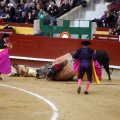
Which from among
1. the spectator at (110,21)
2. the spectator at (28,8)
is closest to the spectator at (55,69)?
the spectator at (110,21)

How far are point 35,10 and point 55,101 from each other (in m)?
13.1

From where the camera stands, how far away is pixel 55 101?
1152 cm

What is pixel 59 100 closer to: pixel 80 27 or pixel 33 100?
pixel 33 100

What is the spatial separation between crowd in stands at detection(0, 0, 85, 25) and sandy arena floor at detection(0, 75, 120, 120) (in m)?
8.02

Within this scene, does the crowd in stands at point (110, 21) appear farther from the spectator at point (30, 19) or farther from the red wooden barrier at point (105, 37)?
the spectator at point (30, 19)

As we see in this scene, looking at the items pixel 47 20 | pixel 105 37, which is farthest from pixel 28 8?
pixel 105 37

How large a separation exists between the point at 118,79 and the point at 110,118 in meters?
7.85

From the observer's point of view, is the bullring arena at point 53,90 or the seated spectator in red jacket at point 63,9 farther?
the seated spectator in red jacket at point 63,9

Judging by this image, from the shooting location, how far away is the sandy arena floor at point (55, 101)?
9.80 meters

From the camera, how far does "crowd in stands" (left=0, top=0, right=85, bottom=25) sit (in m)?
23.5

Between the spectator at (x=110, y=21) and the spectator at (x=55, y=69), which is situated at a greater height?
the spectator at (x=110, y=21)

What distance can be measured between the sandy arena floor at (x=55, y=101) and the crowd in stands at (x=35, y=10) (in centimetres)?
802

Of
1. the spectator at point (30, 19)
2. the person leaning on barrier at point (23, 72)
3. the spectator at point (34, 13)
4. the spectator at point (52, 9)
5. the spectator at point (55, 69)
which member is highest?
the spectator at point (52, 9)

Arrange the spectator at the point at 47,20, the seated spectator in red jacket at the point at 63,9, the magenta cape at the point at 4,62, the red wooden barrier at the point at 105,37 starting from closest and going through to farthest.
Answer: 1. the magenta cape at the point at 4,62
2. the red wooden barrier at the point at 105,37
3. the spectator at the point at 47,20
4. the seated spectator in red jacket at the point at 63,9
